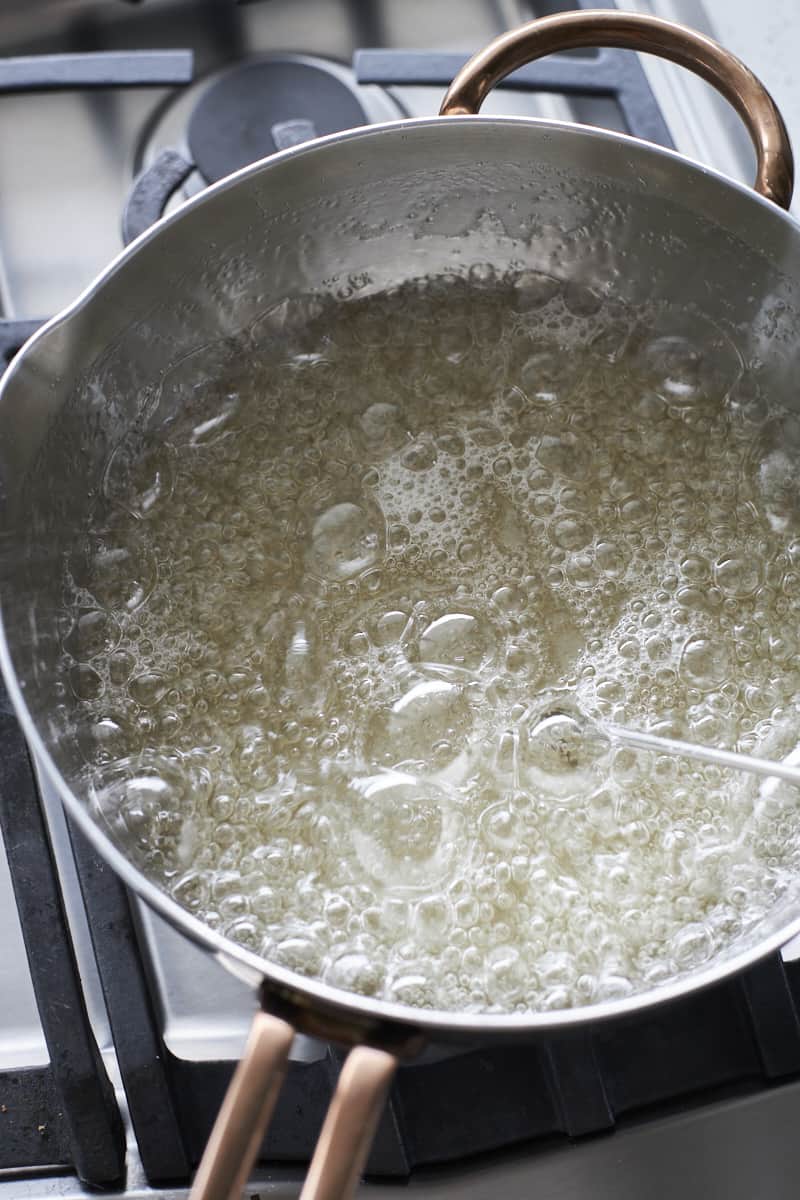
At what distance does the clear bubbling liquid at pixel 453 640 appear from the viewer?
1.84 ft

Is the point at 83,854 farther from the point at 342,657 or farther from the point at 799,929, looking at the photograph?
the point at 799,929

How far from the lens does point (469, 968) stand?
1.79 feet

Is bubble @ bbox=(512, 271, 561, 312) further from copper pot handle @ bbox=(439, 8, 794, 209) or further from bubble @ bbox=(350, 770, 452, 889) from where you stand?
bubble @ bbox=(350, 770, 452, 889)

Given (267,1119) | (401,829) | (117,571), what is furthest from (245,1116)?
(117,571)

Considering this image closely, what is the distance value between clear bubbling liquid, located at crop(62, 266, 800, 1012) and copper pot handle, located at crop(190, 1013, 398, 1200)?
13cm

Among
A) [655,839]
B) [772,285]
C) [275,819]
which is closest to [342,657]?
[275,819]

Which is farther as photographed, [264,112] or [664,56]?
[264,112]

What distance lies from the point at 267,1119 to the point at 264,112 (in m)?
0.58

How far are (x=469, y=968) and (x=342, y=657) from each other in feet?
0.59

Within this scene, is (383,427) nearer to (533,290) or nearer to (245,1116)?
(533,290)

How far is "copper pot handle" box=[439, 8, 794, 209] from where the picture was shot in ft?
1.76

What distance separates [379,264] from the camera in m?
0.69

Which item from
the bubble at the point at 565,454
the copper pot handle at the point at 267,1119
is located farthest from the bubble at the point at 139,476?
the copper pot handle at the point at 267,1119

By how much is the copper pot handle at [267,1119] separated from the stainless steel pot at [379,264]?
0.05 ft
